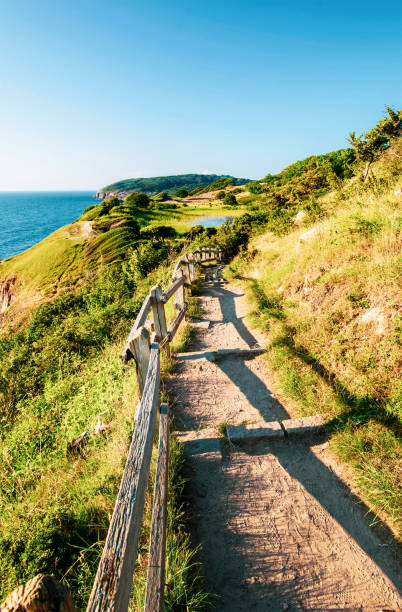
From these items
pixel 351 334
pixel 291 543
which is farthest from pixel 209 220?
pixel 291 543

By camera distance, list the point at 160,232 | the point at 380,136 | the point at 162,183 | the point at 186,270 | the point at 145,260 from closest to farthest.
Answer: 1. the point at 186,270
2. the point at 380,136
3. the point at 145,260
4. the point at 160,232
5. the point at 162,183

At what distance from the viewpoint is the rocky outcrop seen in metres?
19.8

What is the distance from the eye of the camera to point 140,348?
3381 mm

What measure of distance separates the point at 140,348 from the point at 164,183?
169938 millimetres

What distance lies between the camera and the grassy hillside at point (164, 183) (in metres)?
146

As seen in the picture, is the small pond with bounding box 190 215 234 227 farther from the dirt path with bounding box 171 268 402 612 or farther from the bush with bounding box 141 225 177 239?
the dirt path with bounding box 171 268 402 612

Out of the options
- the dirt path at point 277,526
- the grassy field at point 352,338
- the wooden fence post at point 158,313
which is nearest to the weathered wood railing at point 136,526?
the dirt path at point 277,526

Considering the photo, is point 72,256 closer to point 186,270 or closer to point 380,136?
point 186,270

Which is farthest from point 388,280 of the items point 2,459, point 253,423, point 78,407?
point 2,459

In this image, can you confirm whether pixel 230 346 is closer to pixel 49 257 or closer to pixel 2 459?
pixel 2 459

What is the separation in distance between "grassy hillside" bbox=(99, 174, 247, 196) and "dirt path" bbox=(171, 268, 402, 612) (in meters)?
147

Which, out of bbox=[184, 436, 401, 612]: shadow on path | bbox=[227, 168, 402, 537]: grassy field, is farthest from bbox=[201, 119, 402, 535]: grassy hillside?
bbox=[184, 436, 401, 612]: shadow on path

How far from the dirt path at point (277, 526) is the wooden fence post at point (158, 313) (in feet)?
4.96

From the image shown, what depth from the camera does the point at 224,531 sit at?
2.71 m
